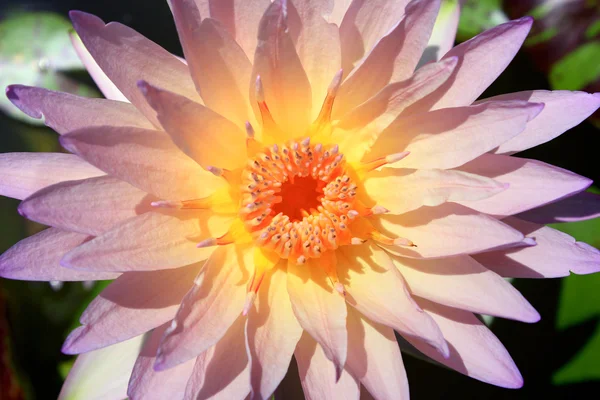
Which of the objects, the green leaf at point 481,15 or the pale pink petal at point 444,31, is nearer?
the pale pink petal at point 444,31

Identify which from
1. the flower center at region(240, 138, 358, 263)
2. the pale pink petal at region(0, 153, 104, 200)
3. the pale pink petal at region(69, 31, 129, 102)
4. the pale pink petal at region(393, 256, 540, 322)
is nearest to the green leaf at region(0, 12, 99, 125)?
the pale pink petal at region(69, 31, 129, 102)

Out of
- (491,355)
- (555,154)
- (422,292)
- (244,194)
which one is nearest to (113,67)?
(244,194)

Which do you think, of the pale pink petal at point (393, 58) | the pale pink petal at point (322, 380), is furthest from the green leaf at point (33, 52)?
the pale pink petal at point (322, 380)

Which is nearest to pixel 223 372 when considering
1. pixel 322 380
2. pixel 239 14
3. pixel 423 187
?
pixel 322 380

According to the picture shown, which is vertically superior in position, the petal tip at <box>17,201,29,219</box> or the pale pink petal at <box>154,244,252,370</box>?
the petal tip at <box>17,201,29,219</box>

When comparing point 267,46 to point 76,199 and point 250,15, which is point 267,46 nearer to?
point 250,15

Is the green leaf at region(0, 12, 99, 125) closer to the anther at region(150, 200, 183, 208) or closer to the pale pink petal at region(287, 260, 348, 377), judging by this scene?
the anther at region(150, 200, 183, 208)

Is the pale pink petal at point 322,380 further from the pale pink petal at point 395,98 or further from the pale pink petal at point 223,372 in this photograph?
the pale pink petal at point 395,98

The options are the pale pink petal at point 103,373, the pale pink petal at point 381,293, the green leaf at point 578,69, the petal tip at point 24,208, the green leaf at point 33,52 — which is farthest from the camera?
the green leaf at point 33,52
